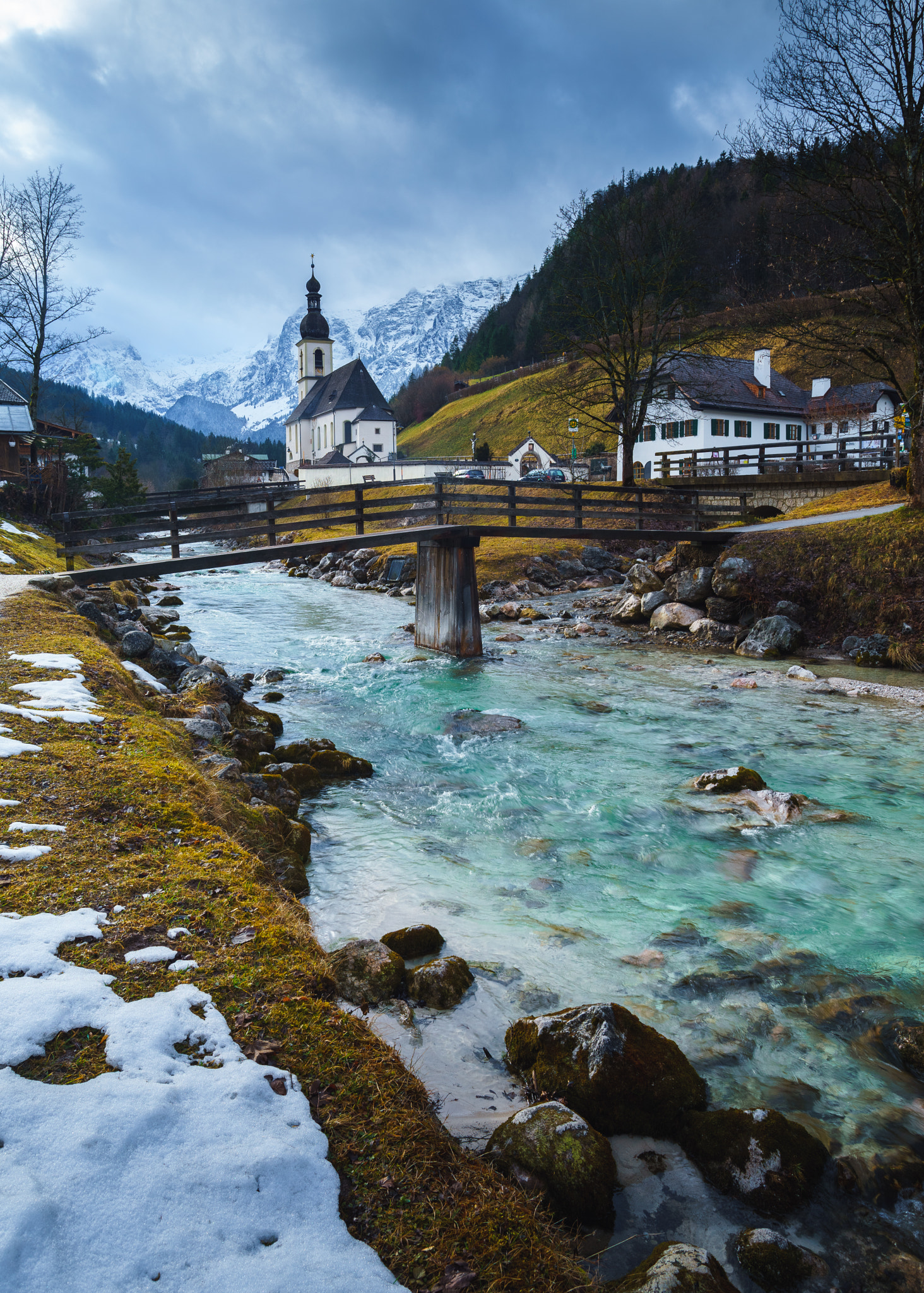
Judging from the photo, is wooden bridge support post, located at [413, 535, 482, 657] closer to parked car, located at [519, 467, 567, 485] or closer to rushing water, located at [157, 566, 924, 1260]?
rushing water, located at [157, 566, 924, 1260]

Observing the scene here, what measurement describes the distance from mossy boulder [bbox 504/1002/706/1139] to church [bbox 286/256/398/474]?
8001 cm

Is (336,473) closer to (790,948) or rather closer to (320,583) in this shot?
(320,583)

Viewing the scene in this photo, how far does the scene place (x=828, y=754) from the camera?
396 inches

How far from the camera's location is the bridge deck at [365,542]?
1443cm

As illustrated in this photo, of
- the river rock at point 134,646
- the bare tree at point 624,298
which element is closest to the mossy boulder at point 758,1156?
the river rock at point 134,646

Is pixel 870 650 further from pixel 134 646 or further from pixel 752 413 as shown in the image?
pixel 752 413

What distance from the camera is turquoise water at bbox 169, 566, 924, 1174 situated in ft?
14.7

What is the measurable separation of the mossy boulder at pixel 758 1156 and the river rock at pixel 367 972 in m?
1.89

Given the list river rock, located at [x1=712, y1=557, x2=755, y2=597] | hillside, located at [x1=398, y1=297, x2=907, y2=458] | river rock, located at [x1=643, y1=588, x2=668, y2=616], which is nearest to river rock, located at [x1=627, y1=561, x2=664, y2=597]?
river rock, located at [x1=643, y1=588, x2=668, y2=616]

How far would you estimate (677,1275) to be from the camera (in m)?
2.66

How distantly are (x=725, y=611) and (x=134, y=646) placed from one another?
13290 millimetres

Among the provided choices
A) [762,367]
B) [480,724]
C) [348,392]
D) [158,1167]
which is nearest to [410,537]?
[480,724]

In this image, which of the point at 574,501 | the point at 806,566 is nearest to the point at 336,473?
the point at 574,501

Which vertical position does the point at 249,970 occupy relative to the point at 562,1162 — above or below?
above
